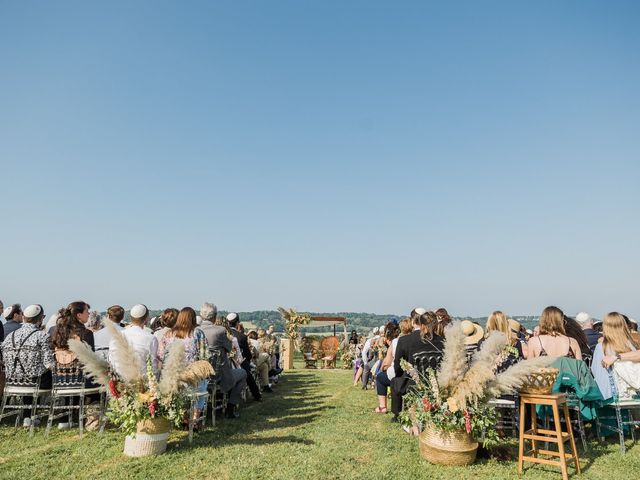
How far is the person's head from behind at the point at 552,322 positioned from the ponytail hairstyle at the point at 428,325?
1.63 meters

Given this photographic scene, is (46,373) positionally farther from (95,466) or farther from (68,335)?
(95,466)

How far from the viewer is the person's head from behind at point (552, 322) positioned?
607 centimetres

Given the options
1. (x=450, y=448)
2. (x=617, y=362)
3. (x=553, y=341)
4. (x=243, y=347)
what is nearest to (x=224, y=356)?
(x=243, y=347)

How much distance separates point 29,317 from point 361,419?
5672 mm

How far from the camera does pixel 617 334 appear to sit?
5.90m

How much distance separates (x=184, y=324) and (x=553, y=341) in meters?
5.26

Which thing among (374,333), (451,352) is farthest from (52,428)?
(374,333)

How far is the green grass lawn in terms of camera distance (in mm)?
4535

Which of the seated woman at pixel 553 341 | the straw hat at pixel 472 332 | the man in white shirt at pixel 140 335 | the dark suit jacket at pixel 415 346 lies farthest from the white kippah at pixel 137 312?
the seated woman at pixel 553 341

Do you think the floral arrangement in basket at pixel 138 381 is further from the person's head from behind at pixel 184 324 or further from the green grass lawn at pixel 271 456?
the person's head from behind at pixel 184 324

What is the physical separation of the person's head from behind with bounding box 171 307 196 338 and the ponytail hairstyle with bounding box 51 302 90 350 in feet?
4.86

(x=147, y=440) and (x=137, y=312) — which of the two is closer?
(x=147, y=440)

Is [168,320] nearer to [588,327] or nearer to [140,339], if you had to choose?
[140,339]

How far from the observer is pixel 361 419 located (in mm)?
7254
